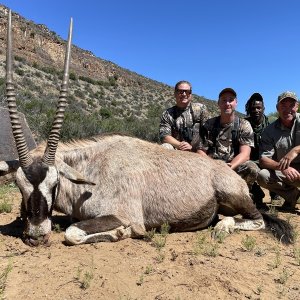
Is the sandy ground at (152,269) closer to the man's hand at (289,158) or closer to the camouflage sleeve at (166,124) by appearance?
the man's hand at (289,158)

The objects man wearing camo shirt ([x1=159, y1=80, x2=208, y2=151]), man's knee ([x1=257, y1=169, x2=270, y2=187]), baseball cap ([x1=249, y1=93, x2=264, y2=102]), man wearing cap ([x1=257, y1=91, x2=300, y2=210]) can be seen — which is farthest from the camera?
baseball cap ([x1=249, y1=93, x2=264, y2=102])

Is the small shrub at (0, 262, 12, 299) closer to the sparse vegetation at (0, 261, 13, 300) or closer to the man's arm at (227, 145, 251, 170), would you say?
the sparse vegetation at (0, 261, 13, 300)

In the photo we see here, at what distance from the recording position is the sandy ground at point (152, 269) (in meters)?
3.08

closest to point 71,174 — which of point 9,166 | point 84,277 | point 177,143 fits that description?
point 9,166

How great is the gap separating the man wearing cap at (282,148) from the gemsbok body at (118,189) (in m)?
1.52

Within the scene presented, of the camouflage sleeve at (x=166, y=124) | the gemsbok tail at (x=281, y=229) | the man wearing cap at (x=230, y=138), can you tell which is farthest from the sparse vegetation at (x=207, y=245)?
the camouflage sleeve at (x=166, y=124)

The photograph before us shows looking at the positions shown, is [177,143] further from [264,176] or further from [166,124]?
[264,176]

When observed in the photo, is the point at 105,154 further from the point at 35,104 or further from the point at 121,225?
the point at 35,104

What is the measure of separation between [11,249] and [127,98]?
42.0 m

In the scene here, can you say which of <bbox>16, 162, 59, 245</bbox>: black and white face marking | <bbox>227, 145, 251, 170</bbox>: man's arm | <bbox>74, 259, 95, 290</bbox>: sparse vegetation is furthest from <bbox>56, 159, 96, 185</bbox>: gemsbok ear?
<bbox>227, 145, 251, 170</bbox>: man's arm

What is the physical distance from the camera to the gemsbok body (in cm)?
419

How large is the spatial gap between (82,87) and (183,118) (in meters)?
34.8

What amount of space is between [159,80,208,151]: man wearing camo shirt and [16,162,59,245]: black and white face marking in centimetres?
367

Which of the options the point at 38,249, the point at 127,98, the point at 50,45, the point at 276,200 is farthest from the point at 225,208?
the point at 50,45
